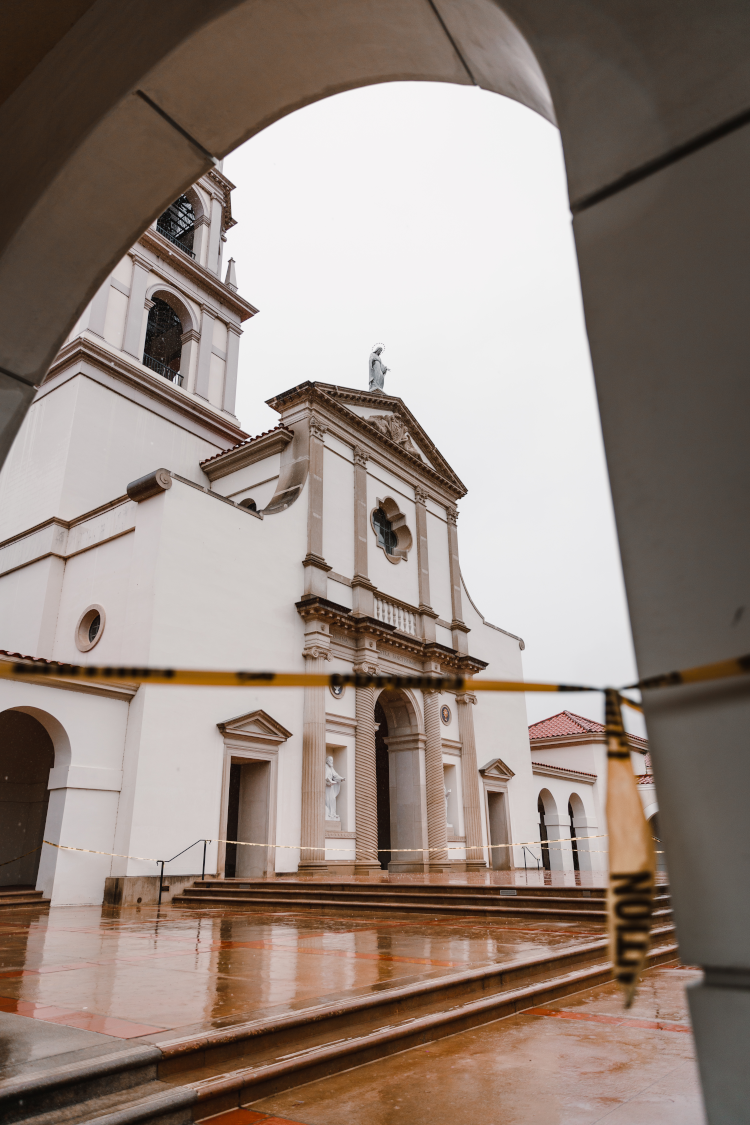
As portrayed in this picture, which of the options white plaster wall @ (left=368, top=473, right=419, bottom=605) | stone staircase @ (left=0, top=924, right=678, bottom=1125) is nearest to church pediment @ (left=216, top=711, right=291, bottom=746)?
white plaster wall @ (left=368, top=473, right=419, bottom=605)

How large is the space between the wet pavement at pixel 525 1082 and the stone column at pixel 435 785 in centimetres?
1398

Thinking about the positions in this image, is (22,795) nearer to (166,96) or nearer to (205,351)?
(205,351)

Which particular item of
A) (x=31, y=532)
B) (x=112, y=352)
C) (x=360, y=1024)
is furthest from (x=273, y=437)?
(x=360, y=1024)

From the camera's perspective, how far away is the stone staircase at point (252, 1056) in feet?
8.87

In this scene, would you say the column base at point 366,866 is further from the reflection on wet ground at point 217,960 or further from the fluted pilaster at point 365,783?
the reflection on wet ground at point 217,960

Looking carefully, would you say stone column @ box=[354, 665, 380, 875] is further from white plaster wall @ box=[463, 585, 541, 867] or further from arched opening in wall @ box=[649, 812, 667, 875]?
arched opening in wall @ box=[649, 812, 667, 875]

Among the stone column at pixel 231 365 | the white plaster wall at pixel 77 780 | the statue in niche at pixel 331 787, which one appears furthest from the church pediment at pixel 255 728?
the stone column at pixel 231 365

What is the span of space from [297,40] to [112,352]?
17.7m

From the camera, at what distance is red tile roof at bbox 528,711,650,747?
28.4 metres

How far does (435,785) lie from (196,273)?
15.7 meters

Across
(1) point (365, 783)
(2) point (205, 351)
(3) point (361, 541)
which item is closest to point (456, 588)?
(3) point (361, 541)

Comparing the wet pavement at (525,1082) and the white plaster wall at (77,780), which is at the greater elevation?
the white plaster wall at (77,780)

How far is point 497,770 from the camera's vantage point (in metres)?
21.2

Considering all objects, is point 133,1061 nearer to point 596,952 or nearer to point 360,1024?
point 360,1024
